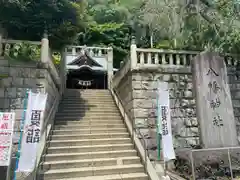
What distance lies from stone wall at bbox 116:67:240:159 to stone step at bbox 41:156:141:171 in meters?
0.93

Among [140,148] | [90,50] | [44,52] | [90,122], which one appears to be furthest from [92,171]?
[90,50]

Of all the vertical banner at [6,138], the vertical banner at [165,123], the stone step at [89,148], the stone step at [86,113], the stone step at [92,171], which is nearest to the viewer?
the vertical banner at [6,138]

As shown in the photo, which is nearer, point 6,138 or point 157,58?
point 6,138

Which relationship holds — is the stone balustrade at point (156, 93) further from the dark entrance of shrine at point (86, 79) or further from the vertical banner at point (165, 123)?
the dark entrance of shrine at point (86, 79)

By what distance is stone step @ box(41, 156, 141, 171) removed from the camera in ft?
17.5

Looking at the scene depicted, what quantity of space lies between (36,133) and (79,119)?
3122mm

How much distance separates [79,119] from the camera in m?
7.83

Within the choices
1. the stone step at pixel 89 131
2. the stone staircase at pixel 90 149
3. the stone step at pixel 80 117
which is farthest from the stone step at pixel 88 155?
the stone step at pixel 80 117

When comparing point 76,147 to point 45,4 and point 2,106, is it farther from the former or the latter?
point 45,4

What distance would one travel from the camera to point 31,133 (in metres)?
4.70

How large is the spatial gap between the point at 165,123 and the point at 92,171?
238 cm

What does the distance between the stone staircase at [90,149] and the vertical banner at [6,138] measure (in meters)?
1.28

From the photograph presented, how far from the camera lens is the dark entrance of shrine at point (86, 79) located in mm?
15537

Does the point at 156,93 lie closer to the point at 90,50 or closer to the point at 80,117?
the point at 80,117
